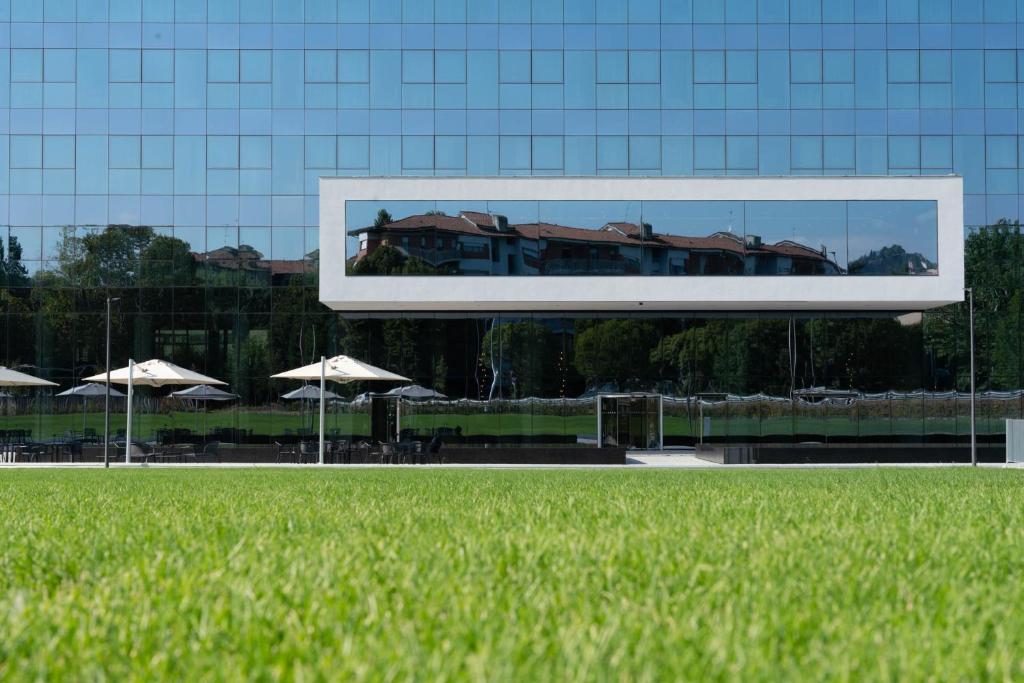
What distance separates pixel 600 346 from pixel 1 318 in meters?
23.5

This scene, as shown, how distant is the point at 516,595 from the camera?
15.3 feet

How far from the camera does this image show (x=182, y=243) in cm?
4125

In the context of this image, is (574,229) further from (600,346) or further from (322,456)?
(322,456)

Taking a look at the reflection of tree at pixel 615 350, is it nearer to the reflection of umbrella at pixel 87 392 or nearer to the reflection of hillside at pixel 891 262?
the reflection of hillside at pixel 891 262

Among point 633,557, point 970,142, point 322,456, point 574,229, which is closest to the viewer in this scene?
point 633,557

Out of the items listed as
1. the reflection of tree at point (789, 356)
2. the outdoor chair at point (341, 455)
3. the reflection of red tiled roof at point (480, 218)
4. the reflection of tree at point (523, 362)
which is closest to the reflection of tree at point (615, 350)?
the reflection of tree at point (789, 356)

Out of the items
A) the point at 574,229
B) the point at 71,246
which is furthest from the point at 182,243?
the point at 574,229

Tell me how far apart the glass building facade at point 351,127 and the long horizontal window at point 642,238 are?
11.2 ft

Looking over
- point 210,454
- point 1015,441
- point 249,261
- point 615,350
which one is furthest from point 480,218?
point 1015,441

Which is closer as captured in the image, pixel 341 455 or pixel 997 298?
pixel 341 455

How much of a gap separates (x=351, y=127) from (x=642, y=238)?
1261 centimetres

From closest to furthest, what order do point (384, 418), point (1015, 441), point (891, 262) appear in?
point (1015, 441), point (891, 262), point (384, 418)

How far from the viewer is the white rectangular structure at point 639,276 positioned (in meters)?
37.4

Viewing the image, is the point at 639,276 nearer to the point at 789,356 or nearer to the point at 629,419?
the point at 629,419
